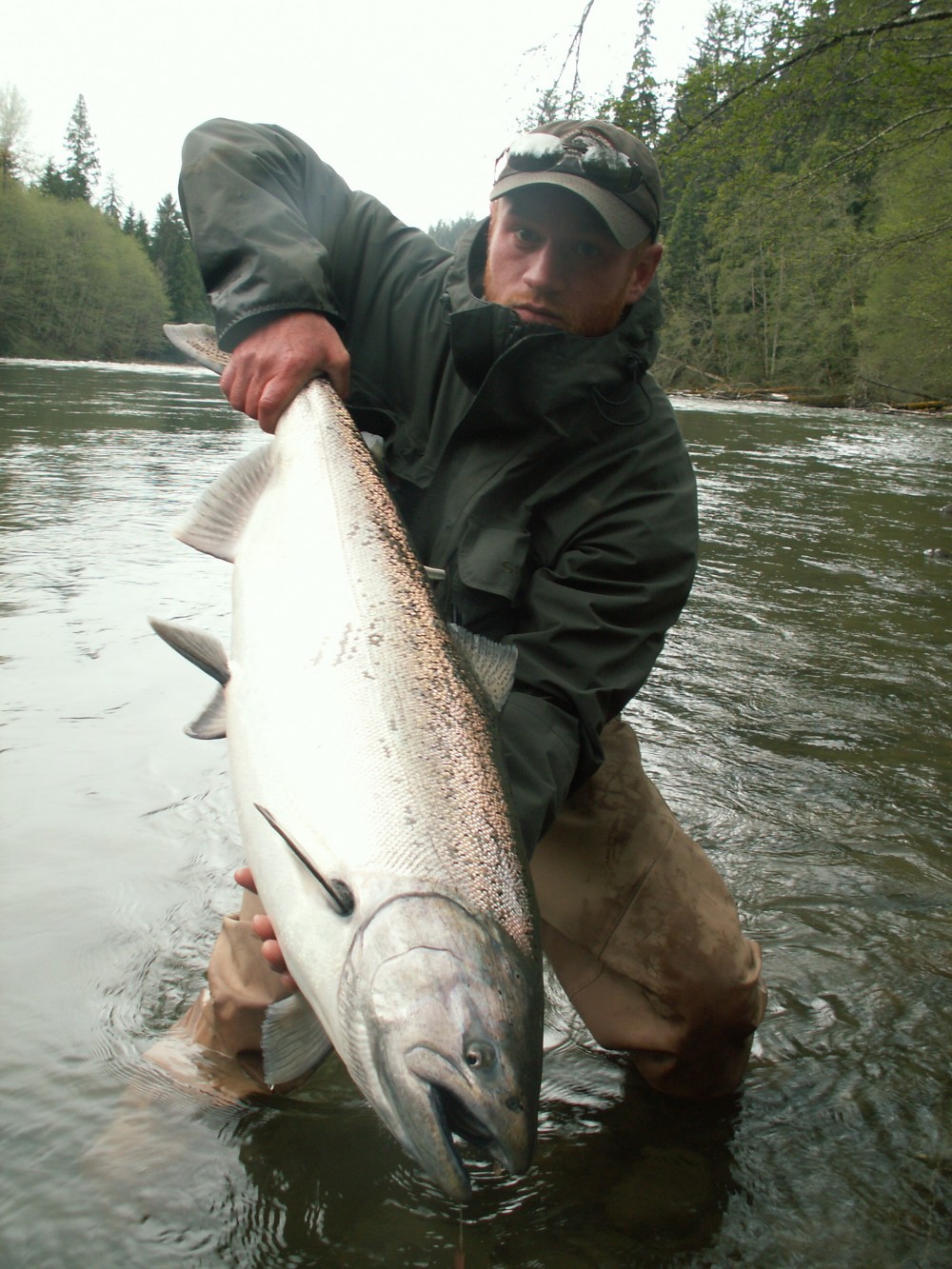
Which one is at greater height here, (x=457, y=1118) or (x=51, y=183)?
(x=51, y=183)

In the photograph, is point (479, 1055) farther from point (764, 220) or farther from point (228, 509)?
point (764, 220)

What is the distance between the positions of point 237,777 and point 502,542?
0.92 metres

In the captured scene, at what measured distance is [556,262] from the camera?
8.50 ft

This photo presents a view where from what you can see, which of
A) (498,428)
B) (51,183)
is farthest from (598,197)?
(51,183)

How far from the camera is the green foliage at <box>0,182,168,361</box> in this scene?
5606 cm

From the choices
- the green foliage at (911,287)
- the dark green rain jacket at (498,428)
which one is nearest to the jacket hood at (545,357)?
the dark green rain jacket at (498,428)

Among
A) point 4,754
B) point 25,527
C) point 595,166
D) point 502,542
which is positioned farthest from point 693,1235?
point 25,527

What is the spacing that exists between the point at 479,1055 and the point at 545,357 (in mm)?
1703

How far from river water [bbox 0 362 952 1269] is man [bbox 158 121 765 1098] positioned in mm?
223

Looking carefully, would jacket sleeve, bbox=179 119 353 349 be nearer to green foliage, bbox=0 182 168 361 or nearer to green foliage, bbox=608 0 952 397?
green foliage, bbox=608 0 952 397

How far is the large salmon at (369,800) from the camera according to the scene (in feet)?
4.72

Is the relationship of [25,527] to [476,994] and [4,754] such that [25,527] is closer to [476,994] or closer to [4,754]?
[4,754]

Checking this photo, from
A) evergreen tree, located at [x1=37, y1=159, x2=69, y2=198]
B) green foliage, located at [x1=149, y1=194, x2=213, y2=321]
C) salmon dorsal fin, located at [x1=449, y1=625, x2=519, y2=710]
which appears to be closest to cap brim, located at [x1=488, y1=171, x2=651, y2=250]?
salmon dorsal fin, located at [x1=449, y1=625, x2=519, y2=710]

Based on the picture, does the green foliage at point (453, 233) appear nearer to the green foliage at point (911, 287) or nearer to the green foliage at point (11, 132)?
the green foliage at point (911, 287)
